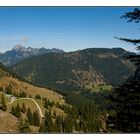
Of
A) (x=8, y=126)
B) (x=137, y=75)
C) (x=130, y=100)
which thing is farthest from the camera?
(x=8, y=126)

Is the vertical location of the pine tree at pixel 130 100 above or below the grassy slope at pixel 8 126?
above

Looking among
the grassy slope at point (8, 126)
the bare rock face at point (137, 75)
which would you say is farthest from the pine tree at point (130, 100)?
the grassy slope at point (8, 126)

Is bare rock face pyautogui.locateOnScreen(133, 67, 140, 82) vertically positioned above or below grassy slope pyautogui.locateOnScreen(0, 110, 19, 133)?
above

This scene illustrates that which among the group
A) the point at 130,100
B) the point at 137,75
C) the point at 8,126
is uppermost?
the point at 137,75

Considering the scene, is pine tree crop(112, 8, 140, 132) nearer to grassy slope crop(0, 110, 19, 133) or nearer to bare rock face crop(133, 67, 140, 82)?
bare rock face crop(133, 67, 140, 82)

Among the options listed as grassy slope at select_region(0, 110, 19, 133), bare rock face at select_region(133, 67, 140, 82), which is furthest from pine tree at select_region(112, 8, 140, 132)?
grassy slope at select_region(0, 110, 19, 133)

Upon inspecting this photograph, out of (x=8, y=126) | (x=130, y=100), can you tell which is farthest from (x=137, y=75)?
(x=8, y=126)

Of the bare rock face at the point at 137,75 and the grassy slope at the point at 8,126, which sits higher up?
the bare rock face at the point at 137,75

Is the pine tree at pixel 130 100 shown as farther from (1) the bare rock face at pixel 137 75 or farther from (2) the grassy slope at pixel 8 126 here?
(2) the grassy slope at pixel 8 126

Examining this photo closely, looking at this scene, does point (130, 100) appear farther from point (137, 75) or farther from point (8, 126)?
point (8, 126)

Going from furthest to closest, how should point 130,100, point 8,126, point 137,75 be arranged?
point 8,126
point 137,75
point 130,100

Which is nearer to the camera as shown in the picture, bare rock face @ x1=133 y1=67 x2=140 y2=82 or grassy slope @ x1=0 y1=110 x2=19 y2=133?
bare rock face @ x1=133 y1=67 x2=140 y2=82

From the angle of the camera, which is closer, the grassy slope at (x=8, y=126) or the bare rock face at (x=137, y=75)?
the bare rock face at (x=137, y=75)
